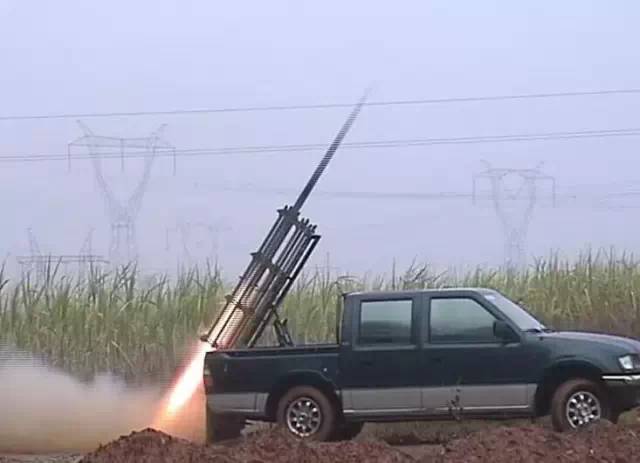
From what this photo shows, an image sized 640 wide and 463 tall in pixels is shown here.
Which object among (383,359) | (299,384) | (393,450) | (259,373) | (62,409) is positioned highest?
(383,359)

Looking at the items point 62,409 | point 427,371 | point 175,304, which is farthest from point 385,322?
point 62,409

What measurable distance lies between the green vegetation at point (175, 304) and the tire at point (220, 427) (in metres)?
2.76

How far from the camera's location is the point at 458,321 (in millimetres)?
15367

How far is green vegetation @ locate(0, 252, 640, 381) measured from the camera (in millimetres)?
19031

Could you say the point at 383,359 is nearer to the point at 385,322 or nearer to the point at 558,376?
the point at 385,322

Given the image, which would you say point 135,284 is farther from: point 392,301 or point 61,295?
point 392,301

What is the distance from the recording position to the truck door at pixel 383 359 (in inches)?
599

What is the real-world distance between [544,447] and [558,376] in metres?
3.07

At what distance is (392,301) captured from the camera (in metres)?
15.5

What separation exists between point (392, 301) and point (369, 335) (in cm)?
45

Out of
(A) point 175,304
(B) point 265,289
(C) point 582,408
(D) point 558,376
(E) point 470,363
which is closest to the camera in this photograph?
(C) point 582,408

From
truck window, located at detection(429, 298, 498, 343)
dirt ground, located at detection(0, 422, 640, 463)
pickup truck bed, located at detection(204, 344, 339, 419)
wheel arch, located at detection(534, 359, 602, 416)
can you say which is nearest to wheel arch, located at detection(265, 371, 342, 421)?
pickup truck bed, located at detection(204, 344, 339, 419)

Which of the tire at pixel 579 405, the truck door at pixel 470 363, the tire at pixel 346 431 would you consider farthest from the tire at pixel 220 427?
the tire at pixel 579 405

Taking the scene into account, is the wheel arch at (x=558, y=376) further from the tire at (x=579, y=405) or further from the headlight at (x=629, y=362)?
the headlight at (x=629, y=362)
